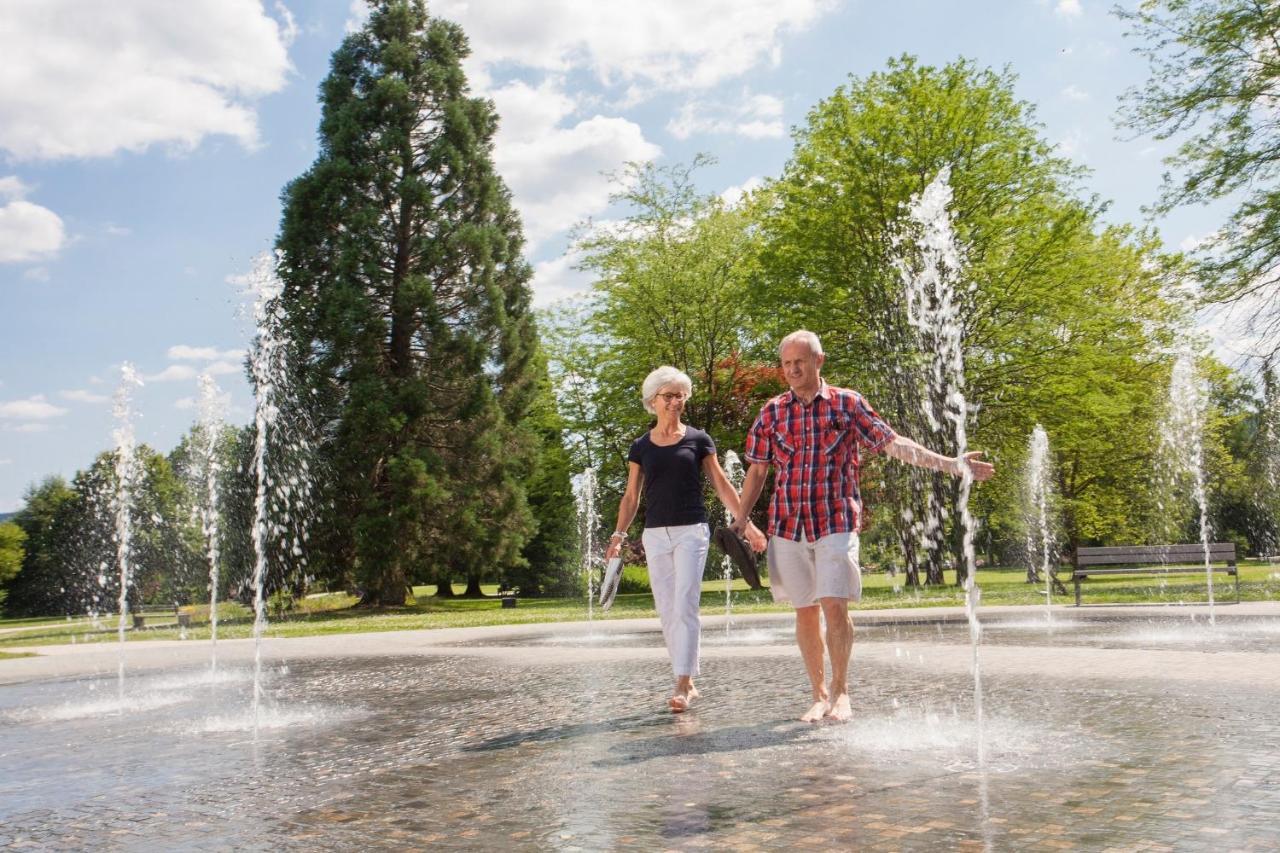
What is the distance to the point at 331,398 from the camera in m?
32.5

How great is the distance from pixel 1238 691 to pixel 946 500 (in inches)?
918

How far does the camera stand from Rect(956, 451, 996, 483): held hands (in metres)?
Result: 5.26

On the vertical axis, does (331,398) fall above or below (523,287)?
below

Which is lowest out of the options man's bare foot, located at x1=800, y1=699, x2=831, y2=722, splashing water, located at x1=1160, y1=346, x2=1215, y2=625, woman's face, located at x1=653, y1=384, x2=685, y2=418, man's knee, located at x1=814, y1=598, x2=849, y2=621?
man's bare foot, located at x1=800, y1=699, x2=831, y2=722

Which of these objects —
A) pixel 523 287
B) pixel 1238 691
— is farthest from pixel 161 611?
pixel 1238 691

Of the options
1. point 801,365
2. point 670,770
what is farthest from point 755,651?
point 670,770

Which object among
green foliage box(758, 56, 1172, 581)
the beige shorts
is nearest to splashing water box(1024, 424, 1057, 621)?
green foliage box(758, 56, 1172, 581)

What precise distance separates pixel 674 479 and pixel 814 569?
46.2 inches

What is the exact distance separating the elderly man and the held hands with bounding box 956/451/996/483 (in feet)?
0.77

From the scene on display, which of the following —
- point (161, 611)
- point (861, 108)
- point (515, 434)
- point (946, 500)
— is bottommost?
point (161, 611)

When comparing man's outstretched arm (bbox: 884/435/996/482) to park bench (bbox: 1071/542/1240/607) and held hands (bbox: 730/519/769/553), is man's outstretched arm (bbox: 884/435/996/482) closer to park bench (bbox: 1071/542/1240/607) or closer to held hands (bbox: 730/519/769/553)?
held hands (bbox: 730/519/769/553)

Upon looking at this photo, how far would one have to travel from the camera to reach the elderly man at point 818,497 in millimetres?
5773

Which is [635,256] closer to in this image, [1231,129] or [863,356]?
[863,356]

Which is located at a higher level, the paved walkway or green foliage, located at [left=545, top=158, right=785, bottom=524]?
green foliage, located at [left=545, top=158, right=785, bottom=524]
